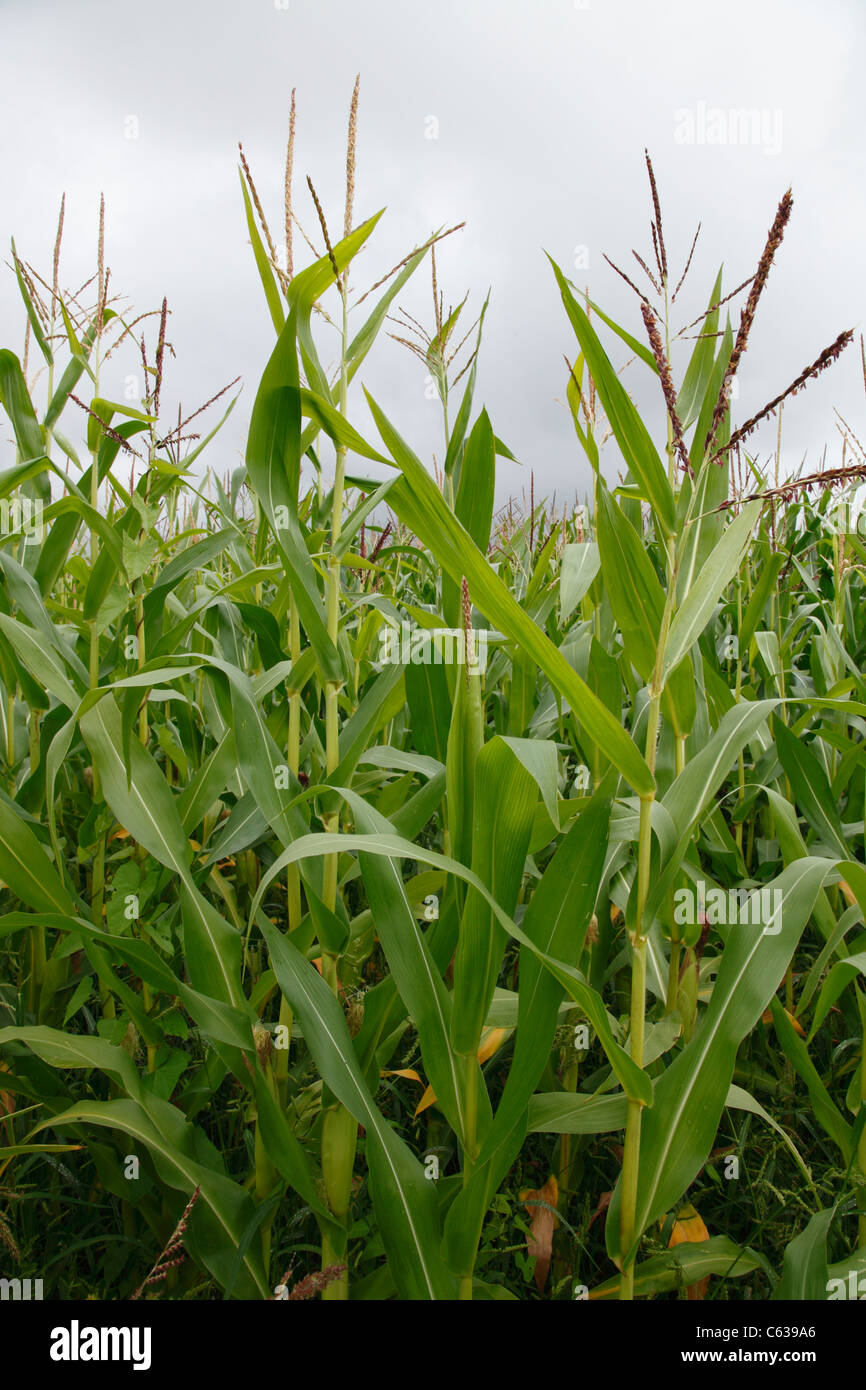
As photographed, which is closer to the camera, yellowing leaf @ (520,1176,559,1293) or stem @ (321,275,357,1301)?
stem @ (321,275,357,1301)

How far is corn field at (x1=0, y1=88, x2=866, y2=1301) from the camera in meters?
1.05

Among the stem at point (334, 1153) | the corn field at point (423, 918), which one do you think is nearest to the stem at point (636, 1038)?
the corn field at point (423, 918)

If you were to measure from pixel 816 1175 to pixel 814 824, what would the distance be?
27.7 inches

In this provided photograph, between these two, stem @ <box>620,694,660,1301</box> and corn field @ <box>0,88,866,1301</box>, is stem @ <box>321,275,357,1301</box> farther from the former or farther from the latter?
stem @ <box>620,694,660,1301</box>

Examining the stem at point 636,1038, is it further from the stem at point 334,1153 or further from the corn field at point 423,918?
the stem at point 334,1153

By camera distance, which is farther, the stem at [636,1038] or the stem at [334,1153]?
the stem at [334,1153]

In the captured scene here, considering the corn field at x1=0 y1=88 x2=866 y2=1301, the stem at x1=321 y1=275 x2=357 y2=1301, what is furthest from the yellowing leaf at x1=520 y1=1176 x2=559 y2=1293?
the stem at x1=321 y1=275 x2=357 y2=1301

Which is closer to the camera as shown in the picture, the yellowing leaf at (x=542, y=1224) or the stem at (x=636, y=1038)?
the stem at (x=636, y=1038)

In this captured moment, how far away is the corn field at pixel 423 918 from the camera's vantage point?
1.05 metres

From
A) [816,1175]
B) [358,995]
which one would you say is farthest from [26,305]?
[816,1175]

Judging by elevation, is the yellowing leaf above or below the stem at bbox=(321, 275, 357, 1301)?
below

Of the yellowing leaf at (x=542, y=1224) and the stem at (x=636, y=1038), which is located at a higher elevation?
the stem at (x=636, y=1038)

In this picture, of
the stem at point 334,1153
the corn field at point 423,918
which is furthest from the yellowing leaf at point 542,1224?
the stem at point 334,1153

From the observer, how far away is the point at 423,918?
64.1 inches
